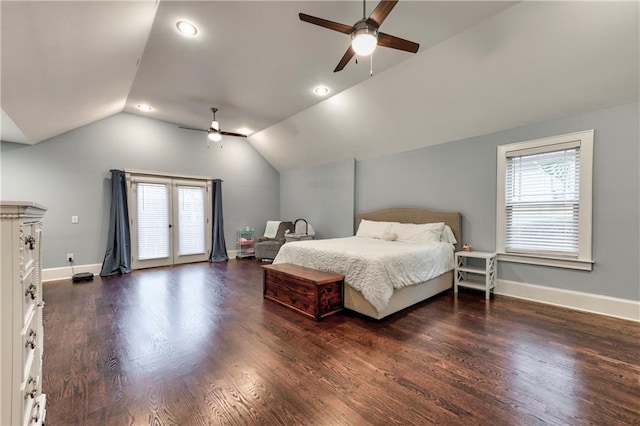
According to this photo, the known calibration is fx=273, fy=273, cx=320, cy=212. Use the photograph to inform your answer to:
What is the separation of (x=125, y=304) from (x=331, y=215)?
4.28 m

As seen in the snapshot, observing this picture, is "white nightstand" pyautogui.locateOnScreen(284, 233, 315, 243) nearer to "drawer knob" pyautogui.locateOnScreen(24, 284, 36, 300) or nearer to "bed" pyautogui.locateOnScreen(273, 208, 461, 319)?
"bed" pyautogui.locateOnScreen(273, 208, 461, 319)

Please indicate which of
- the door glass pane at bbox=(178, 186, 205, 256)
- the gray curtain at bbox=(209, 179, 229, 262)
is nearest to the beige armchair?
the gray curtain at bbox=(209, 179, 229, 262)

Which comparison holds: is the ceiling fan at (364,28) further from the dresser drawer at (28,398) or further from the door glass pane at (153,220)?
the door glass pane at (153,220)

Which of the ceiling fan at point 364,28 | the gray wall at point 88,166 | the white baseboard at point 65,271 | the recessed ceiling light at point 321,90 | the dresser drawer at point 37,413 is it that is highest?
the recessed ceiling light at point 321,90

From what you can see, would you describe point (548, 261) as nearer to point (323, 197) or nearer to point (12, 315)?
point (323, 197)

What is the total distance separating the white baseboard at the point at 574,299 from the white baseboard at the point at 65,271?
22.8 feet

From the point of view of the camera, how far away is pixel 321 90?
438 centimetres

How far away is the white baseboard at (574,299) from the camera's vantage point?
305 centimetres

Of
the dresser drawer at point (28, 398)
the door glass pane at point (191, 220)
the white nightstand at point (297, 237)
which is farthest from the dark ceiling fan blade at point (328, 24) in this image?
the door glass pane at point (191, 220)

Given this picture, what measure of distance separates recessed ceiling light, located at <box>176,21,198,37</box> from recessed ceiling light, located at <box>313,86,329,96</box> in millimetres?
1878

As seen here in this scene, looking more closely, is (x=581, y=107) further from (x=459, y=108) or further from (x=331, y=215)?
(x=331, y=215)

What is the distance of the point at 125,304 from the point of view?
140 inches

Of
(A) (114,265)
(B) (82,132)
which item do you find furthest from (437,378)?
(B) (82,132)

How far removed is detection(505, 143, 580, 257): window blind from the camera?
341 cm
